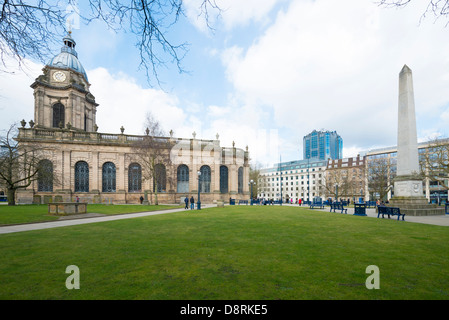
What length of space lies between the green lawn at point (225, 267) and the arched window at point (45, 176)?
22960mm

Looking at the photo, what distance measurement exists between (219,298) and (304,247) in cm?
410

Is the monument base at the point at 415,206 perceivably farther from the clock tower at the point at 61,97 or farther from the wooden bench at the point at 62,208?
the clock tower at the point at 61,97

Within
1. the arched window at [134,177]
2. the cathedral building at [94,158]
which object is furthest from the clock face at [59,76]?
the arched window at [134,177]

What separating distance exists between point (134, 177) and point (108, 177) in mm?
3923

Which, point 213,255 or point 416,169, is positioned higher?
point 416,169

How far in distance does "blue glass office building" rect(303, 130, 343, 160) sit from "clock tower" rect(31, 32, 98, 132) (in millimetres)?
142122

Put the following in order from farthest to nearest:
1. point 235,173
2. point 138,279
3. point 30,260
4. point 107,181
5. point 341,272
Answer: point 235,173, point 107,181, point 30,260, point 341,272, point 138,279

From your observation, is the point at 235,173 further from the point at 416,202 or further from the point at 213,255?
the point at 213,255

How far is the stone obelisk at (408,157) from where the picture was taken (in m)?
16.8

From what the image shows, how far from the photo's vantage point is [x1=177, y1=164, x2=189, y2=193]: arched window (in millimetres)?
39031

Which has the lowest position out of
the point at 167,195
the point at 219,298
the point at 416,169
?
the point at 167,195

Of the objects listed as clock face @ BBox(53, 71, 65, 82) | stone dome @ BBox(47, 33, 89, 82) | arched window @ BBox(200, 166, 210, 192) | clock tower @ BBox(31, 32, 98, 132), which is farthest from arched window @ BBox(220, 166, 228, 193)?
clock face @ BBox(53, 71, 65, 82)

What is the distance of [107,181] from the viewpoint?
35.8m
